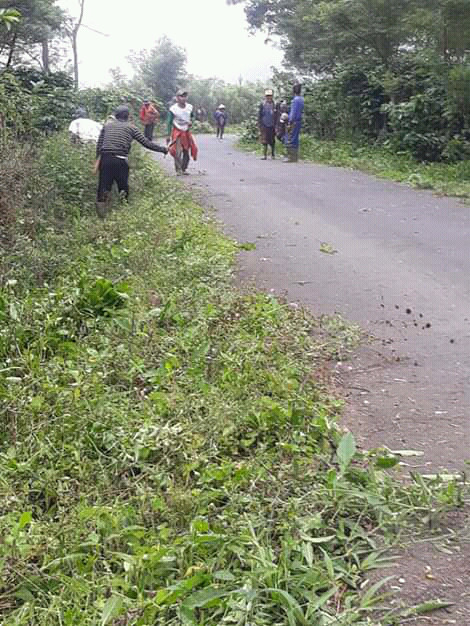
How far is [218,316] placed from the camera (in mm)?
5176

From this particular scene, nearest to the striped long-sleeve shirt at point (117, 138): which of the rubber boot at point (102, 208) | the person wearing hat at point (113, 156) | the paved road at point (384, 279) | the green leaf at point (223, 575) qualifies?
the person wearing hat at point (113, 156)

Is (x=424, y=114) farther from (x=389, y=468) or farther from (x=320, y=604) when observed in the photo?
(x=320, y=604)

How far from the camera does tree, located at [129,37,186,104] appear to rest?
4659 centimetres

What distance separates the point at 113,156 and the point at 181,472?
21.0ft

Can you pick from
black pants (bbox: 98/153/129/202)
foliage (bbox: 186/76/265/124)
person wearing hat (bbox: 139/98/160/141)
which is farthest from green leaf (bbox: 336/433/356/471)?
foliage (bbox: 186/76/265/124)

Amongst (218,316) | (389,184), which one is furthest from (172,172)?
(218,316)

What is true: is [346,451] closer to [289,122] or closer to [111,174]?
[111,174]

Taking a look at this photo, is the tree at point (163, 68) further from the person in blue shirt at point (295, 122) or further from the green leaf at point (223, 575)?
the green leaf at point (223, 575)

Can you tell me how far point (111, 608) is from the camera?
253 cm

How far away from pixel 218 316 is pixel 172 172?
1037cm

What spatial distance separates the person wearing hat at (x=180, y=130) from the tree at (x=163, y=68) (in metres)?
33.9

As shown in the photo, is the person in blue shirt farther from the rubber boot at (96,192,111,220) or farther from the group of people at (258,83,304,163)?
Answer: the rubber boot at (96,192,111,220)

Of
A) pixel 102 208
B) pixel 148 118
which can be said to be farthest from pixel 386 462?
pixel 148 118

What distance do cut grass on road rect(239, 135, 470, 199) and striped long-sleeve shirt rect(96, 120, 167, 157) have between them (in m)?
5.43
